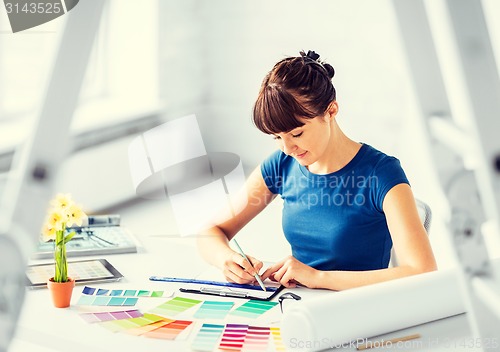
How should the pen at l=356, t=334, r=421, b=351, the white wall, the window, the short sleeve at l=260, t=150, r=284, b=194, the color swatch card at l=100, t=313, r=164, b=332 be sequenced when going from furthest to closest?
the white wall
the window
the short sleeve at l=260, t=150, r=284, b=194
the color swatch card at l=100, t=313, r=164, b=332
the pen at l=356, t=334, r=421, b=351

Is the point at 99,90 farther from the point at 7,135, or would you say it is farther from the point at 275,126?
the point at 275,126

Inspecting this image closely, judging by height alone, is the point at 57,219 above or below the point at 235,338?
above

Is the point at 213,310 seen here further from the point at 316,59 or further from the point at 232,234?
the point at 316,59

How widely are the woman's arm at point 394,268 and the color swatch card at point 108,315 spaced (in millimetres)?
309

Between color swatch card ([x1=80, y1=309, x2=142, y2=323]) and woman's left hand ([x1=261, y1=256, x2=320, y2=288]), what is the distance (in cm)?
31

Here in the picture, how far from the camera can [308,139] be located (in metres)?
1.74

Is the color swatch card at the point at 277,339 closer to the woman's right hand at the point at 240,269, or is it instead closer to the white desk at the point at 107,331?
the white desk at the point at 107,331

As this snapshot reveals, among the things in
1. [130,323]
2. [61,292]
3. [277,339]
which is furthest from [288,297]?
[61,292]

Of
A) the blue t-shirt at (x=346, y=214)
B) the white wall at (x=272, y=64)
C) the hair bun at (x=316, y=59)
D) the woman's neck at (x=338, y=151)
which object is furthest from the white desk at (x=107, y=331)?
the white wall at (x=272, y=64)

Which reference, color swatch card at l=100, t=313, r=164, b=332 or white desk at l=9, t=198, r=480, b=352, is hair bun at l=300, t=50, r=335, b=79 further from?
color swatch card at l=100, t=313, r=164, b=332

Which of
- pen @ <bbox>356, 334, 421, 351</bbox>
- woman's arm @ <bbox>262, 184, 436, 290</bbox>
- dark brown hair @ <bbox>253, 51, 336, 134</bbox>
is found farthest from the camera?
dark brown hair @ <bbox>253, 51, 336, 134</bbox>

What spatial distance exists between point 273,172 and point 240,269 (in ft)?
1.44

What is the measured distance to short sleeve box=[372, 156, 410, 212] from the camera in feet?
5.67

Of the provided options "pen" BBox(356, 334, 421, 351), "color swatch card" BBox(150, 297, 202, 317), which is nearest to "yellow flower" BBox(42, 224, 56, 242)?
"color swatch card" BBox(150, 297, 202, 317)
